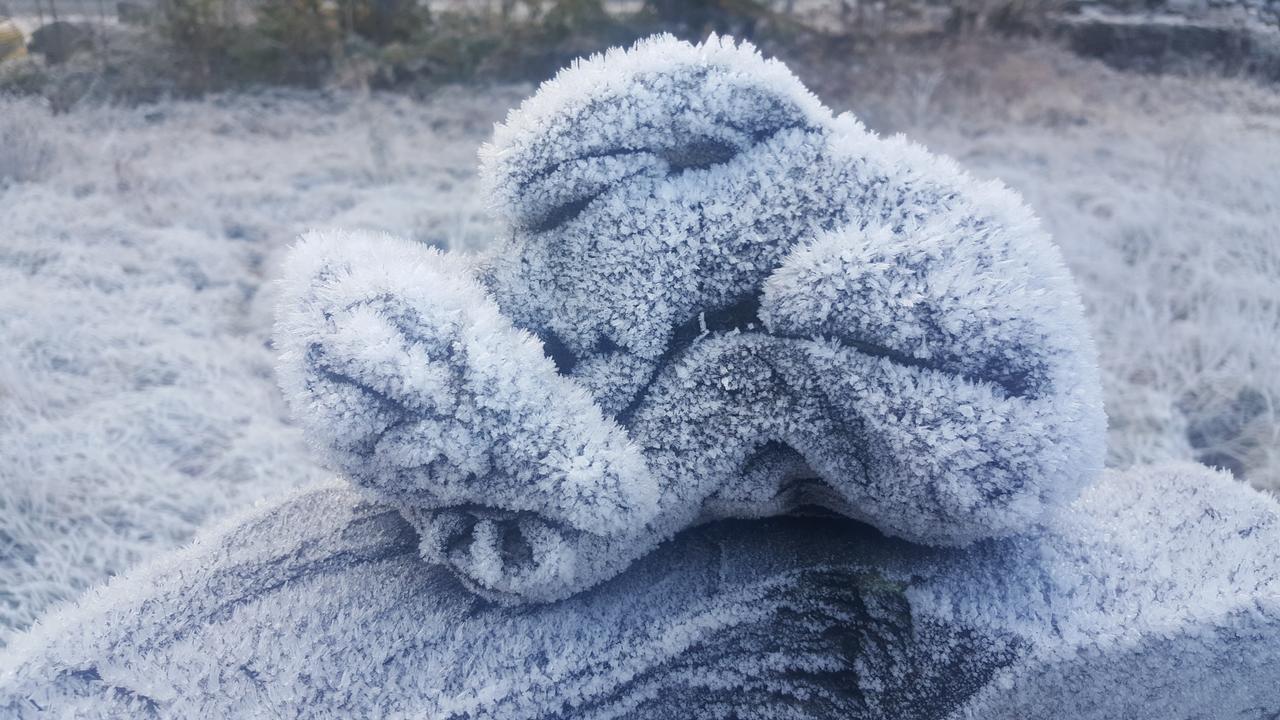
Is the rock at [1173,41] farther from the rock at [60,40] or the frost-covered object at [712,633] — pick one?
the rock at [60,40]

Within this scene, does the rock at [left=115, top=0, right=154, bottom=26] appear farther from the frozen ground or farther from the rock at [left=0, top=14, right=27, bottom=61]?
the rock at [left=0, top=14, right=27, bottom=61]

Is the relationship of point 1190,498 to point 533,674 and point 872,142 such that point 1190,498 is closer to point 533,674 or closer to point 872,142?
point 872,142

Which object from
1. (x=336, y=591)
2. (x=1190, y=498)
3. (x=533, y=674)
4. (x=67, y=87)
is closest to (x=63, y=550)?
(x=336, y=591)

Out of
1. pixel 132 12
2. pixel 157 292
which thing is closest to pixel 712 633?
pixel 157 292

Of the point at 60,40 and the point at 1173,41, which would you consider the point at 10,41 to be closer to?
the point at 60,40

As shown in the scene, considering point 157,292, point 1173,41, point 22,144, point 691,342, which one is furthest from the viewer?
point 1173,41

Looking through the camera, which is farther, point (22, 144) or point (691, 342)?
point (22, 144)
